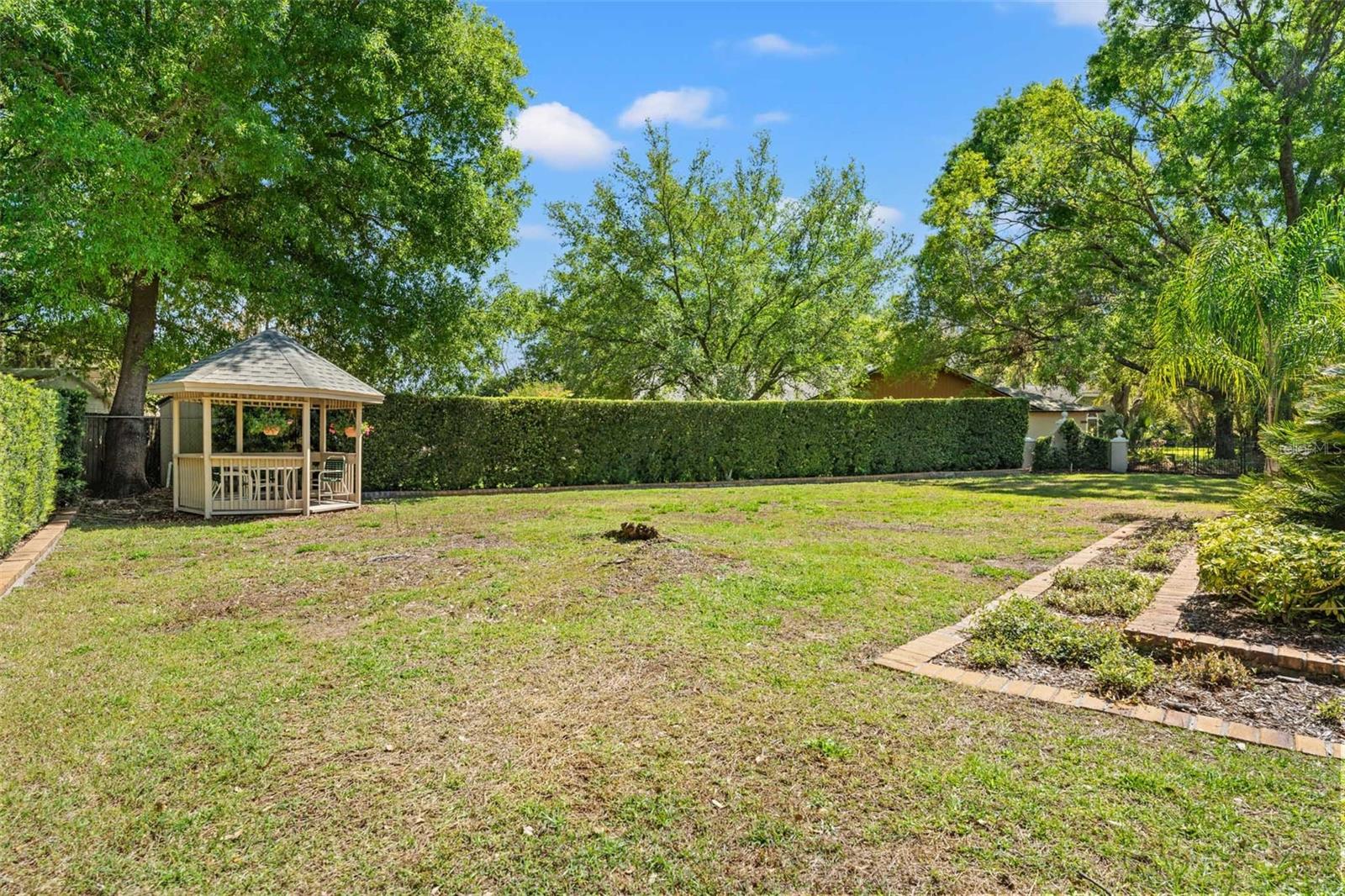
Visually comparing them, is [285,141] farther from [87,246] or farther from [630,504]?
[630,504]

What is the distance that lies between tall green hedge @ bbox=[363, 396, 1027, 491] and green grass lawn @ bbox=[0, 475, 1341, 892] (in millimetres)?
7564

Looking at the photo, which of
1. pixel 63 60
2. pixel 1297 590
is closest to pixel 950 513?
pixel 1297 590

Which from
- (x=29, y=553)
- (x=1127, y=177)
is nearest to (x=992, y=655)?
(x=29, y=553)

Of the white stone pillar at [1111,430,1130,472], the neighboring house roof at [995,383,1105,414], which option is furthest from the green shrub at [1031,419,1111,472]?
the neighboring house roof at [995,383,1105,414]

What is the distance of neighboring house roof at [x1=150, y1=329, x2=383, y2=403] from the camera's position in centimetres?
965

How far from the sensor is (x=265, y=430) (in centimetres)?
1170

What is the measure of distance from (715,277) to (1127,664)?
18.7 metres

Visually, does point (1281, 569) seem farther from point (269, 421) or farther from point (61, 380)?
point (61, 380)

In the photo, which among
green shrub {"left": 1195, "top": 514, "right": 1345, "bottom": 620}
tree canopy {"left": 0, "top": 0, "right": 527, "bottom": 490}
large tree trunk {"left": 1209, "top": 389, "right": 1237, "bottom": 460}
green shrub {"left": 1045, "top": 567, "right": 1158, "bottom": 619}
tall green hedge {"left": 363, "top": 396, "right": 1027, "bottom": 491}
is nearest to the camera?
green shrub {"left": 1195, "top": 514, "right": 1345, "bottom": 620}

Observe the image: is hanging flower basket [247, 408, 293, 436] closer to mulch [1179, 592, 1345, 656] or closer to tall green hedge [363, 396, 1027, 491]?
tall green hedge [363, 396, 1027, 491]

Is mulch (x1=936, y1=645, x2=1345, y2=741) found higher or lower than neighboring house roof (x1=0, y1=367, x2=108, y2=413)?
lower

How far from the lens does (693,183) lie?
851 inches

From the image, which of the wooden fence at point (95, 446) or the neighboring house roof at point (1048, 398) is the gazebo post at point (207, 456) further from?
the neighboring house roof at point (1048, 398)

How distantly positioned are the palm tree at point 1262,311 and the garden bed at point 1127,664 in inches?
199
